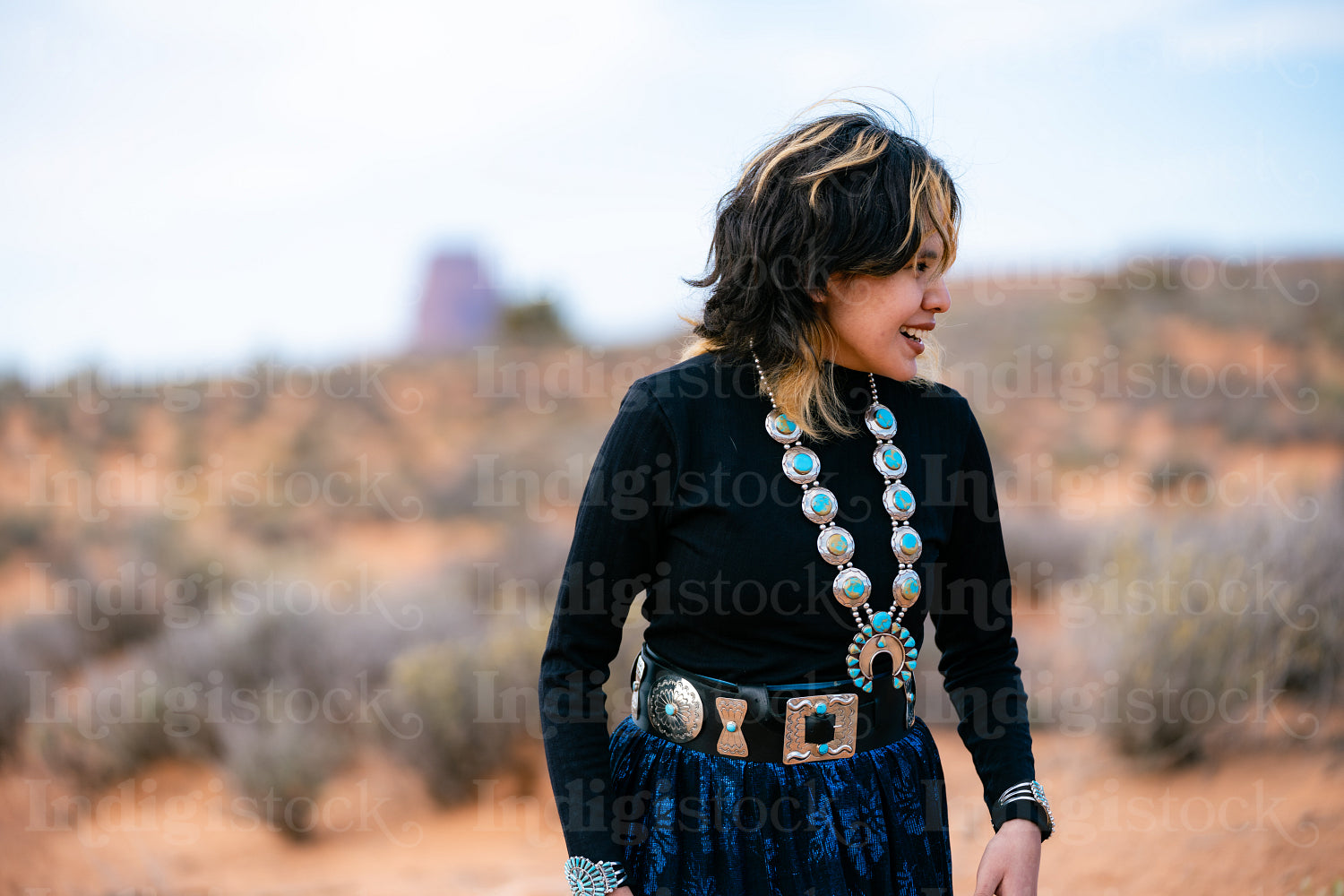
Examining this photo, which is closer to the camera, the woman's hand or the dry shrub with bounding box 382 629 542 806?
the woman's hand

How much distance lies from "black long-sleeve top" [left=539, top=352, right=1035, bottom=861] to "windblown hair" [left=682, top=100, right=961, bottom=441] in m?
0.07

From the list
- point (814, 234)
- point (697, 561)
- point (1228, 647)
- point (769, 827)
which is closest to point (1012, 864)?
point (769, 827)

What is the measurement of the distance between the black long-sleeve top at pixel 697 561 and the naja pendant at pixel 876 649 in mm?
20

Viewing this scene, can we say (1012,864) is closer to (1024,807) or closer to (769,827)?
(1024,807)

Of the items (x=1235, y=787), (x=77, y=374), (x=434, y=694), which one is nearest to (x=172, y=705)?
(x=434, y=694)

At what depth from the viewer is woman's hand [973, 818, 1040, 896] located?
4.85 feet

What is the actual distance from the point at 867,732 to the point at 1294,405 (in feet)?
57.9

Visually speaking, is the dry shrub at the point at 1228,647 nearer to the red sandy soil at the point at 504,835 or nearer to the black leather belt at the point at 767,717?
the red sandy soil at the point at 504,835

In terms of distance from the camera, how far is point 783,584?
1.42 m

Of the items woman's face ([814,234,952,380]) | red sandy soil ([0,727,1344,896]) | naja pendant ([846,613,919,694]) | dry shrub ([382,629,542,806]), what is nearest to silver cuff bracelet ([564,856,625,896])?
naja pendant ([846,613,919,694])

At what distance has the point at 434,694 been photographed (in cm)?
524

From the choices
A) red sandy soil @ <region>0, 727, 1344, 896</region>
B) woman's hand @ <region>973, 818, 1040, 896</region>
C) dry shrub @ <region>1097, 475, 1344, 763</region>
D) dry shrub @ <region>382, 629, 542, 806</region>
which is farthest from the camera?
dry shrub @ <region>382, 629, 542, 806</region>

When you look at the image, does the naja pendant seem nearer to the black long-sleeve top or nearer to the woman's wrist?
the black long-sleeve top

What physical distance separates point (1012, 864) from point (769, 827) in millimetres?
407
